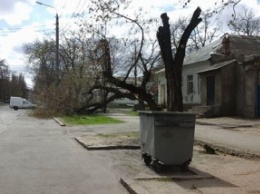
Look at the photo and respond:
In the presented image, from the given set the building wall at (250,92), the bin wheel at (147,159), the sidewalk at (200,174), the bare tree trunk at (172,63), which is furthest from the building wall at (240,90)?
the bin wheel at (147,159)

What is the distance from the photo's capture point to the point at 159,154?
31.9 feet

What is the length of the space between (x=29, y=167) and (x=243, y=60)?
21165mm

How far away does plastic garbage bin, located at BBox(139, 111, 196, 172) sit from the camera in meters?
9.67

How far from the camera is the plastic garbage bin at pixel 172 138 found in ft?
31.7

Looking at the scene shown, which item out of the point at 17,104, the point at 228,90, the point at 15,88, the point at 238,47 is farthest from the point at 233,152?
the point at 15,88

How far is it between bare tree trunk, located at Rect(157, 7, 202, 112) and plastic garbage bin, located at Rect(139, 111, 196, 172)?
421cm

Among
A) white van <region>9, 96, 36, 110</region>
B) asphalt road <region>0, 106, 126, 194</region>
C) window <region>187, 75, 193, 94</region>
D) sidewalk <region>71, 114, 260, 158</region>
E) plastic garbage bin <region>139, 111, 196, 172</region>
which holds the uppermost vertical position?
window <region>187, 75, 193, 94</region>

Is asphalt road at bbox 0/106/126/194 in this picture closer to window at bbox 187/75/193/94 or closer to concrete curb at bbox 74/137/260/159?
concrete curb at bbox 74/137/260/159

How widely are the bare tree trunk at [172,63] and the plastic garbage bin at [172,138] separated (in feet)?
13.8

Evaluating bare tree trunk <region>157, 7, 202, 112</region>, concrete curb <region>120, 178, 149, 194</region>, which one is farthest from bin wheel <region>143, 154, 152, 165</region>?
bare tree trunk <region>157, 7, 202, 112</region>

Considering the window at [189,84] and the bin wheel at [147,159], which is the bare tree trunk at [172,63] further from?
the window at [189,84]

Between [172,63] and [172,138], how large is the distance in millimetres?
4927

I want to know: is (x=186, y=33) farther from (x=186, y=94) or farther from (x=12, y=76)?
(x=12, y=76)

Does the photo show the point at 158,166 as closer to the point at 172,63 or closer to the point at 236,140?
the point at 172,63
